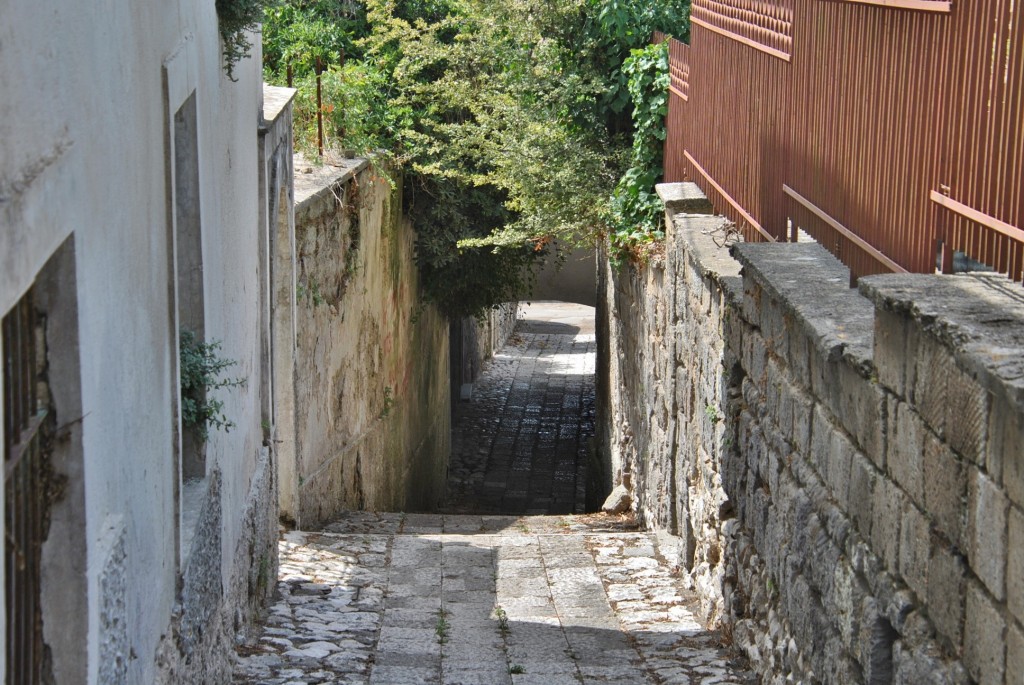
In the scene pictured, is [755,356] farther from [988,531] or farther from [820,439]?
[988,531]

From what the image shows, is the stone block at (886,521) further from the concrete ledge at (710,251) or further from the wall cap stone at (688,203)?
the wall cap stone at (688,203)

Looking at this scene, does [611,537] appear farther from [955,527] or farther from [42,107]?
[42,107]

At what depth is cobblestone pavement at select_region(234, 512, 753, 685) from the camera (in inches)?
237

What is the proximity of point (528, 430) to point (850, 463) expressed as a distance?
48.2ft

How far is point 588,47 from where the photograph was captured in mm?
11109

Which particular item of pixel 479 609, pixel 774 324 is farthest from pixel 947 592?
pixel 479 609

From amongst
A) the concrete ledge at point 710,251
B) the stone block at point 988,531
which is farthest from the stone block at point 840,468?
the concrete ledge at point 710,251

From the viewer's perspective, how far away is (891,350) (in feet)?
11.1

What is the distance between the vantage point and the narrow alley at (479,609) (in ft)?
19.8

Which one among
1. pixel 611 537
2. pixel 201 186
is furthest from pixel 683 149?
pixel 201 186

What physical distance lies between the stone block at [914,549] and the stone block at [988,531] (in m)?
0.33

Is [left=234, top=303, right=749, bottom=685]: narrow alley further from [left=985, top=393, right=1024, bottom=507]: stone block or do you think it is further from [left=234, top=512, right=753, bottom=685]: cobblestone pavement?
[left=985, top=393, right=1024, bottom=507]: stone block

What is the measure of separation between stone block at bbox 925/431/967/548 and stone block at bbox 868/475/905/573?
10.5 inches

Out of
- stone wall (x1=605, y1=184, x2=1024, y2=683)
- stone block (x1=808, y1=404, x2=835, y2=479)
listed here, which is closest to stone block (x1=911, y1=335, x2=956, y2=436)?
stone wall (x1=605, y1=184, x2=1024, y2=683)
